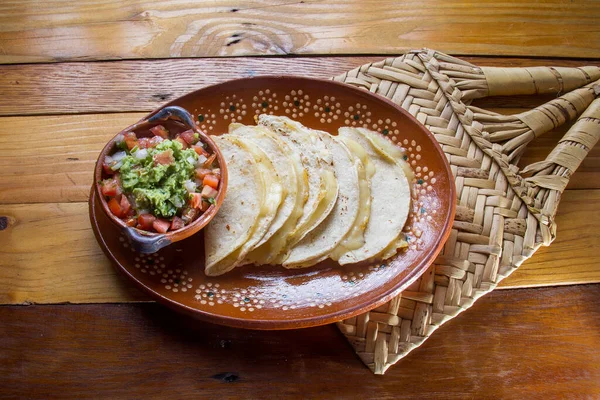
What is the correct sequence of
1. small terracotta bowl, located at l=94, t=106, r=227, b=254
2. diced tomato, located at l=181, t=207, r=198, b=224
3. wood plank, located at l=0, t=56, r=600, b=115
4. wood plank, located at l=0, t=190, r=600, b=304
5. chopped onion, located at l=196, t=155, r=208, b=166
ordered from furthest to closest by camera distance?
wood plank, located at l=0, t=56, r=600, b=115 < wood plank, located at l=0, t=190, r=600, b=304 < chopped onion, located at l=196, t=155, r=208, b=166 < diced tomato, located at l=181, t=207, r=198, b=224 < small terracotta bowl, located at l=94, t=106, r=227, b=254

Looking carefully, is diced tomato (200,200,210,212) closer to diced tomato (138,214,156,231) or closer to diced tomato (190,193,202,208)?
diced tomato (190,193,202,208)

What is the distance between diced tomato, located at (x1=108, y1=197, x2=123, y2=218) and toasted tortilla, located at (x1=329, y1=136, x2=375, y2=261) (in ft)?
3.32

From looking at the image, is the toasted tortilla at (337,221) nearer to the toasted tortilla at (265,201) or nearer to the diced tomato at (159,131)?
the toasted tortilla at (265,201)

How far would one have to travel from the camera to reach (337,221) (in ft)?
10.0

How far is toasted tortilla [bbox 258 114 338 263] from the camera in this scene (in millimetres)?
3010

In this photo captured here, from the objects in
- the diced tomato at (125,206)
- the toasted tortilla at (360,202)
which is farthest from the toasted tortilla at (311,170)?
the diced tomato at (125,206)

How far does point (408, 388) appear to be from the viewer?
3.06 m

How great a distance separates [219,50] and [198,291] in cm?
160

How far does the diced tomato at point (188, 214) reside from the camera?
282cm

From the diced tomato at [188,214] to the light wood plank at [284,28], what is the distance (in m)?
1.35

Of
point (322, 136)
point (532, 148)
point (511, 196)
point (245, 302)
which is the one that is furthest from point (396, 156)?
point (245, 302)

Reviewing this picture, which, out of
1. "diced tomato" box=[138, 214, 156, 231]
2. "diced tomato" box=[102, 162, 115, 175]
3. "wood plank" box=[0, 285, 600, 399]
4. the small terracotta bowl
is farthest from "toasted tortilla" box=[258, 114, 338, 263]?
"diced tomato" box=[102, 162, 115, 175]

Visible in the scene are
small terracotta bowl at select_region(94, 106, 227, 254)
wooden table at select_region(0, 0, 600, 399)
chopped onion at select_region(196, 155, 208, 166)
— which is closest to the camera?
small terracotta bowl at select_region(94, 106, 227, 254)

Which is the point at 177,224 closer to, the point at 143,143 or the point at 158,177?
the point at 158,177
